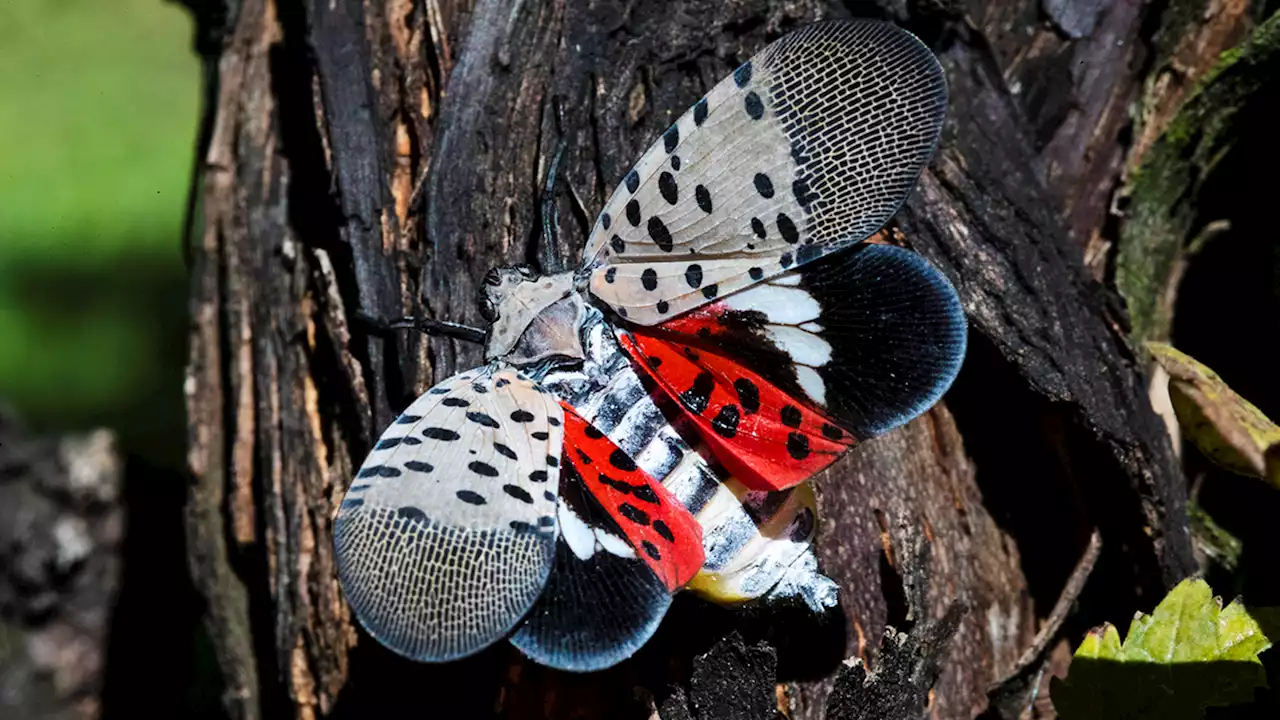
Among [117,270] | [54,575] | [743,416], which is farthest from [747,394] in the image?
[117,270]

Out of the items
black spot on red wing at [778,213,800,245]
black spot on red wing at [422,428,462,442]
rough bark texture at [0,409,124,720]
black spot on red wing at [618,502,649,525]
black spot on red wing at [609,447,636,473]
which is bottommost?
rough bark texture at [0,409,124,720]

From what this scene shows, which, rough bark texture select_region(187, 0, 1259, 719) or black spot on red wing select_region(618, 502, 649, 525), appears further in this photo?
rough bark texture select_region(187, 0, 1259, 719)

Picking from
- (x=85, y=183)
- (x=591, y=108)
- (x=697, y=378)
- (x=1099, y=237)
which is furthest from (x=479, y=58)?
(x=85, y=183)

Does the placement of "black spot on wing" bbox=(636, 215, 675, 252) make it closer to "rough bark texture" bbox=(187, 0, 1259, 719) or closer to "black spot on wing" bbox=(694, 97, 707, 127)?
"black spot on wing" bbox=(694, 97, 707, 127)

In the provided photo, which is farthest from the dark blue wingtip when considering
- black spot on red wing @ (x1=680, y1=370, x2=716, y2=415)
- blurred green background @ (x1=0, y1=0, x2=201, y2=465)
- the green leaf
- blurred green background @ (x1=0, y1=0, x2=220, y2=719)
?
blurred green background @ (x1=0, y1=0, x2=201, y2=465)

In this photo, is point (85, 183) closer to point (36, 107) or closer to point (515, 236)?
point (36, 107)

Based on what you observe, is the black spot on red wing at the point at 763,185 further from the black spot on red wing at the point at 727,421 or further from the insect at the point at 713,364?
the black spot on red wing at the point at 727,421

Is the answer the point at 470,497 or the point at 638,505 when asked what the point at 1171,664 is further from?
the point at 470,497
